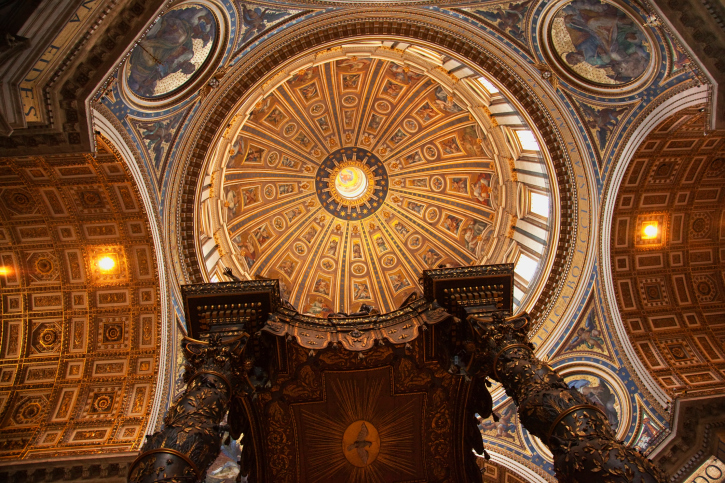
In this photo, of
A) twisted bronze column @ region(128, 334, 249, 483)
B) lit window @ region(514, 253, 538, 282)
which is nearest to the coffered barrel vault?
twisted bronze column @ region(128, 334, 249, 483)

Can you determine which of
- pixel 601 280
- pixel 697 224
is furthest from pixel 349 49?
pixel 697 224

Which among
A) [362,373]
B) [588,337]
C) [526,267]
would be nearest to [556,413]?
[362,373]

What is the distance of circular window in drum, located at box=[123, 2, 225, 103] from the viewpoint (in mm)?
10828

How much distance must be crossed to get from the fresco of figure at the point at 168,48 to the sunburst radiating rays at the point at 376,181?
29.1 feet

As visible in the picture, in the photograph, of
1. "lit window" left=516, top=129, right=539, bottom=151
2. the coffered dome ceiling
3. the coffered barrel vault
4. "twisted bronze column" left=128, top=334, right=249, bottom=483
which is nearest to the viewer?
"twisted bronze column" left=128, top=334, right=249, bottom=483

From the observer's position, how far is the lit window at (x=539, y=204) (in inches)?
648

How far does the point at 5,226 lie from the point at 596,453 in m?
13.9

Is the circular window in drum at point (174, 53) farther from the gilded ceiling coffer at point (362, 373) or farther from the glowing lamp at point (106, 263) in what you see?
the gilded ceiling coffer at point (362, 373)

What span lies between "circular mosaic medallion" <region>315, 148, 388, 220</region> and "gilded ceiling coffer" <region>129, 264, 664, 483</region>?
56.6 ft

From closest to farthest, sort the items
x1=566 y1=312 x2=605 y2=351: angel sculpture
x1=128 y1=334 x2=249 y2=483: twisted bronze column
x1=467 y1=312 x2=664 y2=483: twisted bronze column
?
x1=467 y1=312 x2=664 y2=483: twisted bronze column → x1=128 y1=334 x2=249 y2=483: twisted bronze column → x1=566 y1=312 x2=605 y2=351: angel sculpture

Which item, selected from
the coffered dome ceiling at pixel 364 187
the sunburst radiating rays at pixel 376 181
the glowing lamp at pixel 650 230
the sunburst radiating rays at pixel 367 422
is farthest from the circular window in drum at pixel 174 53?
the glowing lamp at pixel 650 230

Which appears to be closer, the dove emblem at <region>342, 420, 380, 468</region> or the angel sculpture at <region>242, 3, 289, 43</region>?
the dove emblem at <region>342, 420, 380, 468</region>

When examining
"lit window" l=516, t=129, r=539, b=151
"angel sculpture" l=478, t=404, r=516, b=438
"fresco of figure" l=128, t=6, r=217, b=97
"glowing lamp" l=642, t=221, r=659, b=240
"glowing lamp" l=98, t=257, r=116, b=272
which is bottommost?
"angel sculpture" l=478, t=404, r=516, b=438

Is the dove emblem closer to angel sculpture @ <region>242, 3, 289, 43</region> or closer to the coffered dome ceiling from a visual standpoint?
angel sculpture @ <region>242, 3, 289, 43</region>
